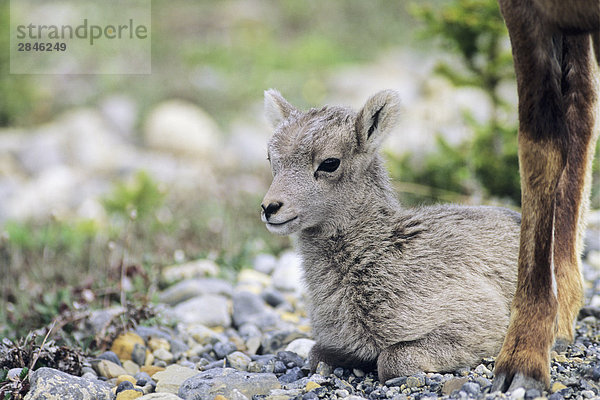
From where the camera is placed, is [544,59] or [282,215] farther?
[282,215]

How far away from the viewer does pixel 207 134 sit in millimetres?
15695

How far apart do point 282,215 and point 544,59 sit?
179 centimetres

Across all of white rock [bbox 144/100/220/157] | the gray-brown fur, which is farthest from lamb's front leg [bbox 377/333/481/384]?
white rock [bbox 144/100/220/157]

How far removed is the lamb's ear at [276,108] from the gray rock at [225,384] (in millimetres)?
1933

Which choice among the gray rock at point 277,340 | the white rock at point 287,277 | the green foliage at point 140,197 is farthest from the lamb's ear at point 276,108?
the green foliage at point 140,197

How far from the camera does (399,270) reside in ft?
14.7

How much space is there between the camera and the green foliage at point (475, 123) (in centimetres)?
805

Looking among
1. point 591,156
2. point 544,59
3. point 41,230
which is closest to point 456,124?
point 41,230

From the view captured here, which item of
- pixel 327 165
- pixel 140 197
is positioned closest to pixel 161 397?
pixel 327 165

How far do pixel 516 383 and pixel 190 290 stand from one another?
3707 mm

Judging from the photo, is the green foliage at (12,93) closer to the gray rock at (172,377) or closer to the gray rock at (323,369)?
the gray rock at (172,377)

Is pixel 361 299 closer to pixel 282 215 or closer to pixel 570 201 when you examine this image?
pixel 282 215

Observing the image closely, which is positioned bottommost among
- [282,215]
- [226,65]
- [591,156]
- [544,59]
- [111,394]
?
[111,394]

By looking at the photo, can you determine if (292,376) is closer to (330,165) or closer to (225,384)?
(225,384)
